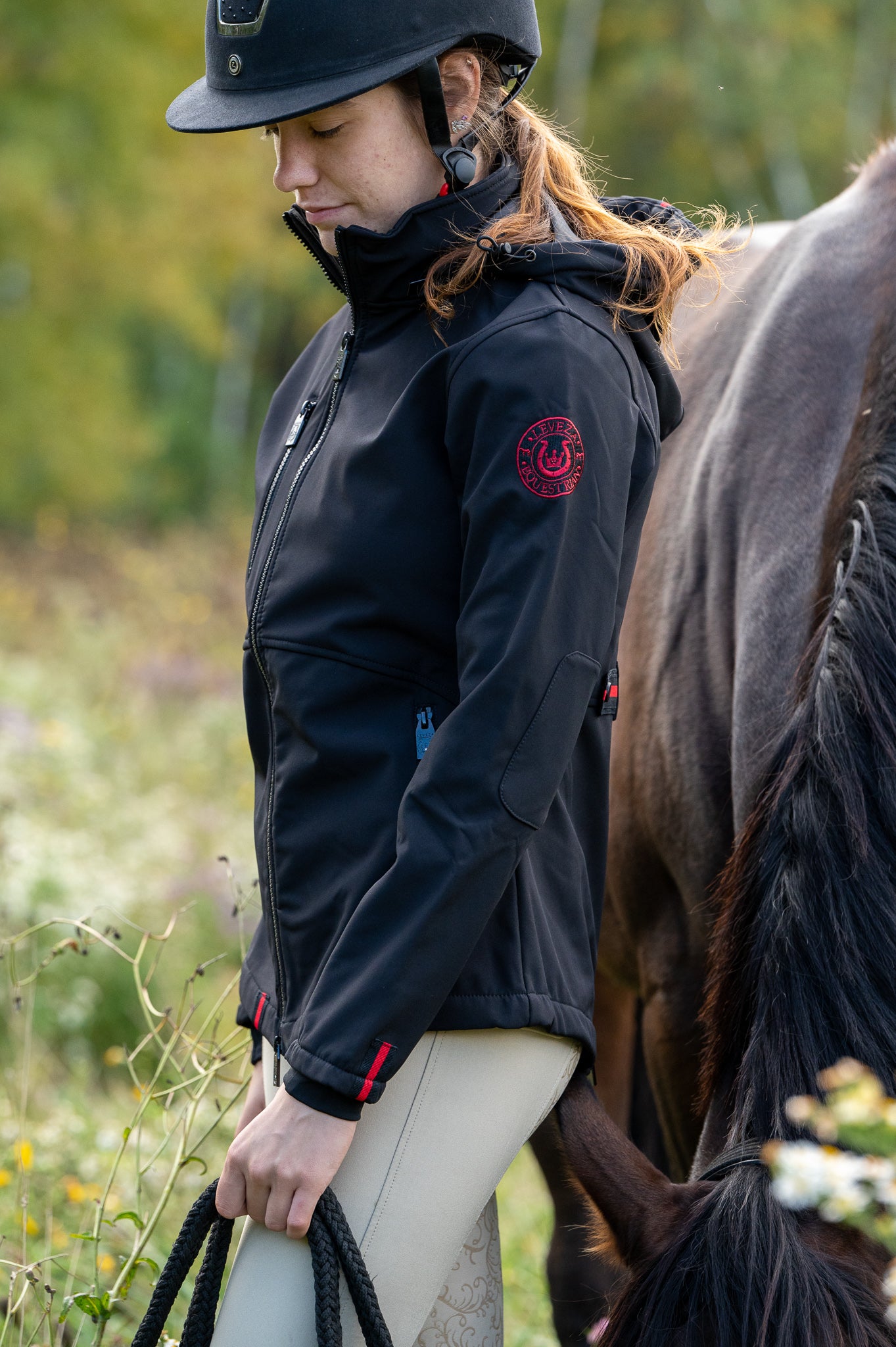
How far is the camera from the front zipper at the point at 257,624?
1622 mm

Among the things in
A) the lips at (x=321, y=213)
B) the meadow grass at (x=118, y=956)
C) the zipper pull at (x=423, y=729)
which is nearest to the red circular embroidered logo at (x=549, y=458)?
the zipper pull at (x=423, y=729)

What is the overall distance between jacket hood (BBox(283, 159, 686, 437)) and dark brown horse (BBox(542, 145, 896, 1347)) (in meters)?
0.50

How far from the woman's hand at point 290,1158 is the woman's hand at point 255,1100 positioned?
292 millimetres

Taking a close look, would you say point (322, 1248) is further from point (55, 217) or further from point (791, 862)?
point (55, 217)

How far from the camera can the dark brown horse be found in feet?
4.21

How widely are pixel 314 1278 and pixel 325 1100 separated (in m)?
0.21

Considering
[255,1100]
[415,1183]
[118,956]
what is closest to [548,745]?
[415,1183]

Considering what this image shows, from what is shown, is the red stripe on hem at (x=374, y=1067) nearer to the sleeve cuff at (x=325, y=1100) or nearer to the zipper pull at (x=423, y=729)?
the sleeve cuff at (x=325, y=1100)

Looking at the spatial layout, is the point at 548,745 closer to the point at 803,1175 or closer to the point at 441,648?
the point at 441,648

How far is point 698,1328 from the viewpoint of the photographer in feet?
4.03

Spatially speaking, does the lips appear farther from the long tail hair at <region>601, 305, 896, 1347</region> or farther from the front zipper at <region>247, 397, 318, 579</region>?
the long tail hair at <region>601, 305, 896, 1347</region>

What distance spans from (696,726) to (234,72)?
142 centimetres

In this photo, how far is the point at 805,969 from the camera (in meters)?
1.45

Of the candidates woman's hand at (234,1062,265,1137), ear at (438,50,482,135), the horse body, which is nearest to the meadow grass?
woman's hand at (234,1062,265,1137)
